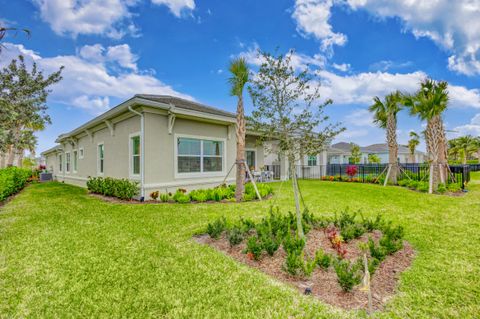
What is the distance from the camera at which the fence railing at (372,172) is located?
1251cm

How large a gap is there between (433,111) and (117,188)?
604 inches

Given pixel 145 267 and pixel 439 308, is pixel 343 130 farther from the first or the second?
pixel 145 267

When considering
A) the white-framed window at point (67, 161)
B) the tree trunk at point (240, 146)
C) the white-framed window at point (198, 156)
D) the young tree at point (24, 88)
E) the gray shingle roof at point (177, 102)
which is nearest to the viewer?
the tree trunk at point (240, 146)

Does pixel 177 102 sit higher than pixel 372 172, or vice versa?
pixel 177 102

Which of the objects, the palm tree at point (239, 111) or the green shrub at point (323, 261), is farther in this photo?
the palm tree at point (239, 111)

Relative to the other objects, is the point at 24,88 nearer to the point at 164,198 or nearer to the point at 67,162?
the point at 67,162

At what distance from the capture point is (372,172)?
58.4ft

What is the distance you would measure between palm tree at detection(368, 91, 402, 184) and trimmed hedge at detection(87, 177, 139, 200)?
46.1ft

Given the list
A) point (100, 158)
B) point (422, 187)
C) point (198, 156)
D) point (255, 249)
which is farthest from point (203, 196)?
point (422, 187)

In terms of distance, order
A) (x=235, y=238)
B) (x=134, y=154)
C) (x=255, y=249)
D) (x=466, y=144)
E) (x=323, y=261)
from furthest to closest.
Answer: (x=466, y=144)
(x=134, y=154)
(x=235, y=238)
(x=255, y=249)
(x=323, y=261)

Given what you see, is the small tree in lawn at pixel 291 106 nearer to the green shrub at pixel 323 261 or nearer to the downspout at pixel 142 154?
the green shrub at pixel 323 261

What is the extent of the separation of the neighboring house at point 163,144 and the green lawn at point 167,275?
138 inches

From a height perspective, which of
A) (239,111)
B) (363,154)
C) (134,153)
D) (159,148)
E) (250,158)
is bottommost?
(250,158)

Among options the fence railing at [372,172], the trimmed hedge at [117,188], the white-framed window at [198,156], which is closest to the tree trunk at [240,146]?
the white-framed window at [198,156]
